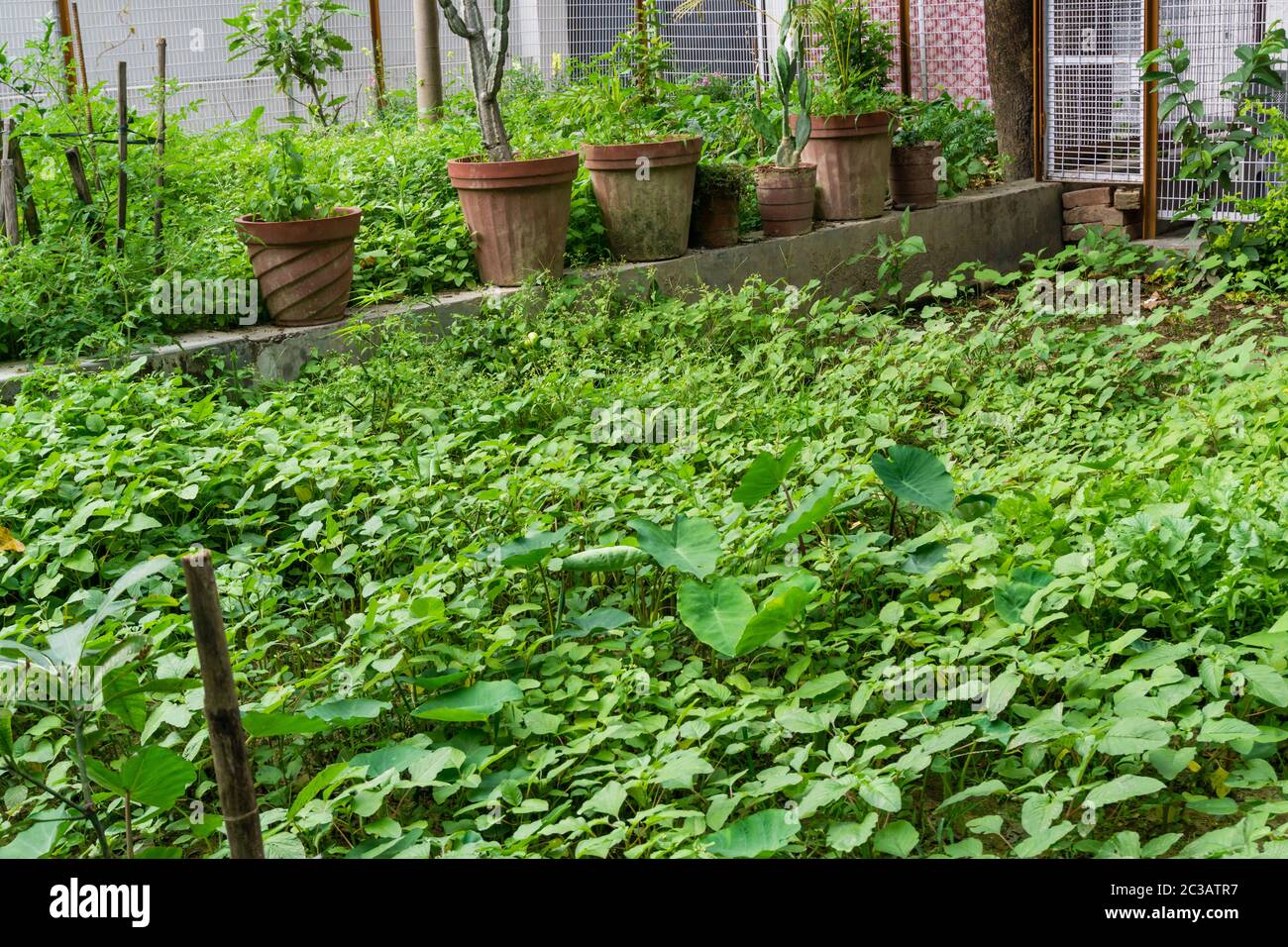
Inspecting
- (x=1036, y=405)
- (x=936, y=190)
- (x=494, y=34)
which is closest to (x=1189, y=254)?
(x=936, y=190)

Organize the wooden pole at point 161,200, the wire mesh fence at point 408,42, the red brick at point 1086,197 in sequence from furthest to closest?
the wire mesh fence at point 408,42 → the red brick at point 1086,197 → the wooden pole at point 161,200

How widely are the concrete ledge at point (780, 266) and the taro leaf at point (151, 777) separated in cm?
364

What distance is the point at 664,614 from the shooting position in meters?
3.80

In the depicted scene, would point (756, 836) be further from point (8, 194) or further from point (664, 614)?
point (8, 194)

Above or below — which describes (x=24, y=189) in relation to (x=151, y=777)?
above

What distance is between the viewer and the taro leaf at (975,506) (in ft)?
12.8

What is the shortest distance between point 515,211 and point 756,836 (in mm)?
4859

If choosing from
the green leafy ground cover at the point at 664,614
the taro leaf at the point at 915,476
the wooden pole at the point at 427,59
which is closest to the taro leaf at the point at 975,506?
the green leafy ground cover at the point at 664,614

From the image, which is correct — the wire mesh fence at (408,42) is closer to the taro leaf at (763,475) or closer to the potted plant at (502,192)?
the potted plant at (502,192)

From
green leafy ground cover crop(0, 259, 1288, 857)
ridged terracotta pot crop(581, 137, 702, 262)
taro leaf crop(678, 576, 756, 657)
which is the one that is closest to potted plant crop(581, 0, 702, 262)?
ridged terracotta pot crop(581, 137, 702, 262)

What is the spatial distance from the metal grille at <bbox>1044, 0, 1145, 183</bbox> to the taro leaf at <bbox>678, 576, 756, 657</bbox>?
6.74 m

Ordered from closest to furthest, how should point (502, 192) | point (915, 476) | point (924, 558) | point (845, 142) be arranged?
point (924, 558) → point (915, 476) → point (502, 192) → point (845, 142)

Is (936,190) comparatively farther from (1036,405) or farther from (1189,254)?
(1036,405)

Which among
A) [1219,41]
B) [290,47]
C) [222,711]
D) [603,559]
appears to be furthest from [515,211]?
[222,711]
